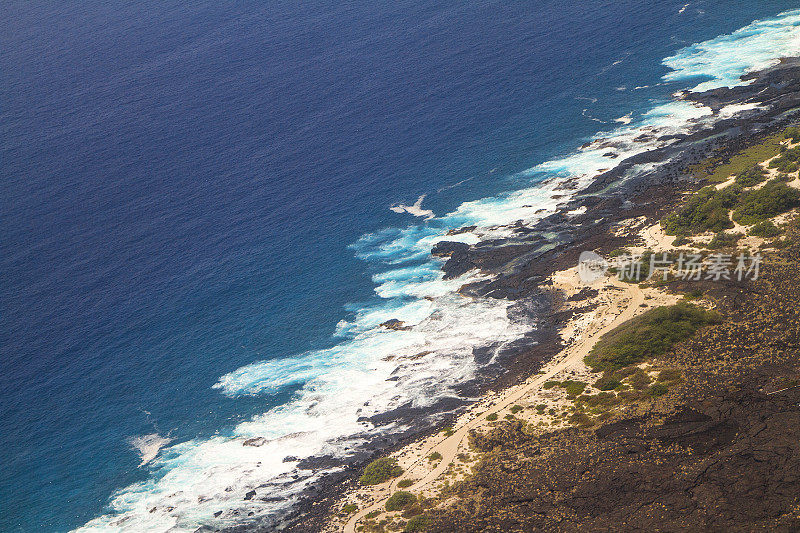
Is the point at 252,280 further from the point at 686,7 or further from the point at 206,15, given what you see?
the point at 206,15

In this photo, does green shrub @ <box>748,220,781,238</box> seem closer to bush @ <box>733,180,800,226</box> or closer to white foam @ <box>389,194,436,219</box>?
bush @ <box>733,180,800,226</box>

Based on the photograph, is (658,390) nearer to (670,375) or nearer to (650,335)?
(670,375)

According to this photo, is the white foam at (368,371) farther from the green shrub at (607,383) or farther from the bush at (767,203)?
the bush at (767,203)

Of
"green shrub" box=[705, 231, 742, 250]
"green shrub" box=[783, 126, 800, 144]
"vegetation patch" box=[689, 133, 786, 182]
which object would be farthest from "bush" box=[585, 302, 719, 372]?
"green shrub" box=[783, 126, 800, 144]

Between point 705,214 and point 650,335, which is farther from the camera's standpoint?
point 705,214

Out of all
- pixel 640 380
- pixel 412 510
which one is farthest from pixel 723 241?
pixel 412 510

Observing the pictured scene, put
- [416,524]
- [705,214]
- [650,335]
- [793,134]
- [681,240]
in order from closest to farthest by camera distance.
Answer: [416,524] → [650,335] → [681,240] → [705,214] → [793,134]

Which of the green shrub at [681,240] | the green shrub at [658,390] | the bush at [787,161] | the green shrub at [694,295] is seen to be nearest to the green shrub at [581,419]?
the green shrub at [658,390]
